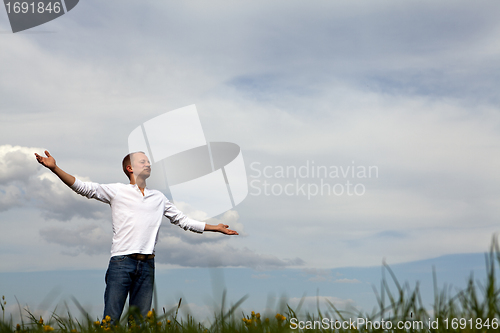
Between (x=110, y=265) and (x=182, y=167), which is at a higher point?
(x=182, y=167)

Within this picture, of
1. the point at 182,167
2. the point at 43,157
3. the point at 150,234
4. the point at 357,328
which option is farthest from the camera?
the point at 182,167

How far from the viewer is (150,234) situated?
674cm

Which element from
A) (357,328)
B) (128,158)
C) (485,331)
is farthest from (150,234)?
(485,331)

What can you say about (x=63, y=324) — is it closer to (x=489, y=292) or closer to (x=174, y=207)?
(x=174, y=207)

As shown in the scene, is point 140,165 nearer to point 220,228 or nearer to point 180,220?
point 180,220

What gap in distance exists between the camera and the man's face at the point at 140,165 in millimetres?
7047

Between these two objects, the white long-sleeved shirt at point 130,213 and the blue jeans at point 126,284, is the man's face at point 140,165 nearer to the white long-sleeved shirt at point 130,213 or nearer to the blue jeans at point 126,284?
the white long-sleeved shirt at point 130,213

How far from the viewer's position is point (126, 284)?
6.30m

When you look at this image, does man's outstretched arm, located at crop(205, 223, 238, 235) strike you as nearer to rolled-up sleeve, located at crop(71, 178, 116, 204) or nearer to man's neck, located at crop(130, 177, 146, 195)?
man's neck, located at crop(130, 177, 146, 195)

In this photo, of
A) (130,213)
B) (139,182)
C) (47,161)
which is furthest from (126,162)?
(47,161)

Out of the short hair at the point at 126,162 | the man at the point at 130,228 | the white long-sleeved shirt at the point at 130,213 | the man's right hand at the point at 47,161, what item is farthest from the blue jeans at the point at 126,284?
the man's right hand at the point at 47,161

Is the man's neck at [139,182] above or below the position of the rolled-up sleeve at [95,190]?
above

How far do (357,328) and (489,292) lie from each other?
1.41m

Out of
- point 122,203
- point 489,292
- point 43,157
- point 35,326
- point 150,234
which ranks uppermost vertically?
point 43,157
